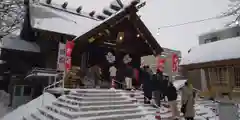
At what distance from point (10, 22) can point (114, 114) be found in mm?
15676

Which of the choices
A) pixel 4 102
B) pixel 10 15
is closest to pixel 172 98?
pixel 4 102

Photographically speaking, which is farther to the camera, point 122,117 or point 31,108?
point 31,108

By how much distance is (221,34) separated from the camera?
24.9m

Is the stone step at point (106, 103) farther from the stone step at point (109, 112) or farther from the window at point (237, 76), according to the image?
the window at point (237, 76)

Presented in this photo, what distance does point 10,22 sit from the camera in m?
18.0

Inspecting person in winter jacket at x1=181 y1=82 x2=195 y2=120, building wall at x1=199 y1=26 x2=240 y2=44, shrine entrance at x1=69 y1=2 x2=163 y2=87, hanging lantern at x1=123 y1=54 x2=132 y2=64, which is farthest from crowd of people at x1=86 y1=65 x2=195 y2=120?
building wall at x1=199 y1=26 x2=240 y2=44

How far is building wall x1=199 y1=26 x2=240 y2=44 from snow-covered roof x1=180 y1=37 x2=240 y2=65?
4261 mm

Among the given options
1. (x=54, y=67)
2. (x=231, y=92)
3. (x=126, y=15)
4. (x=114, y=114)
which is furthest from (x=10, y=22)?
(x=231, y=92)

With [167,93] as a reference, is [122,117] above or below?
below

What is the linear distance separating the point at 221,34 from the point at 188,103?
20.8 m

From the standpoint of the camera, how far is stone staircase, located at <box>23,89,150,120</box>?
25.2ft

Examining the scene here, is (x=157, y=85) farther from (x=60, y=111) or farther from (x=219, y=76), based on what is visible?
Result: (x=219, y=76)

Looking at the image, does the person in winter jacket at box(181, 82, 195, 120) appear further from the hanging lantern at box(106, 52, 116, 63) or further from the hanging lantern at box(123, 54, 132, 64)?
the hanging lantern at box(123, 54, 132, 64)

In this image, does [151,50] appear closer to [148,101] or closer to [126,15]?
[126,15]
